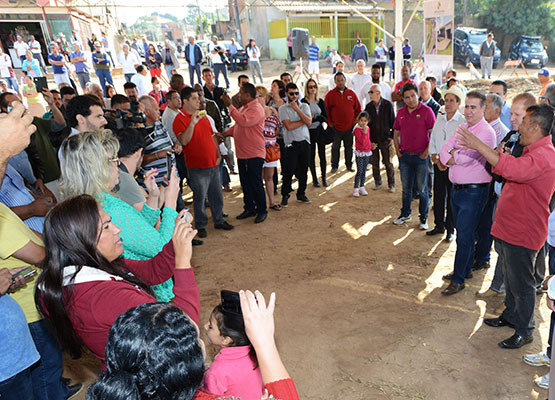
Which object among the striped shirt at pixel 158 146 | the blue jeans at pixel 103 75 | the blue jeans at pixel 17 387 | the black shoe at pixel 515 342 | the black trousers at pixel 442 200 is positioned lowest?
the black shoe at pixel 515 342

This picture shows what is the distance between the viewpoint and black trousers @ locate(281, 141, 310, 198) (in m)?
6.61

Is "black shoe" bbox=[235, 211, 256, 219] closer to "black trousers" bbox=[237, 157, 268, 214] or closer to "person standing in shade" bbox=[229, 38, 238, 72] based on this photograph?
"black trousers" bbox=[237, 157, 268, 214]

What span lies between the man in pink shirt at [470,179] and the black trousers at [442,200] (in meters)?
1.05

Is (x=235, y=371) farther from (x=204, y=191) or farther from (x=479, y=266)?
(x=204, y=191)

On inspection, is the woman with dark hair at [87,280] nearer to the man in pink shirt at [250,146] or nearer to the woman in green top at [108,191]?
the woman in green top at [108,191]

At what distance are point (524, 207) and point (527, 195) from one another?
0.32 feet

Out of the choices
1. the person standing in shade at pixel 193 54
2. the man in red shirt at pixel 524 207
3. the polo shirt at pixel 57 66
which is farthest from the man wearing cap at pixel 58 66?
the man in red shirt at pixel 524 207

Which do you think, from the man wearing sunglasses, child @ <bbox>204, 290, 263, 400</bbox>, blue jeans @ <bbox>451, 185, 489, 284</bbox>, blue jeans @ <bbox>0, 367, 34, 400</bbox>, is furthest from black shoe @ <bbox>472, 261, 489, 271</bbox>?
blue jeans @ <bbox>0, 367, 34, 400</bbox>

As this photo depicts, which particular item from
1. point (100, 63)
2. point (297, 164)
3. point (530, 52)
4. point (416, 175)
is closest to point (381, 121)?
point (416, 175)

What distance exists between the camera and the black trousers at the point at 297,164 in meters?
6.61

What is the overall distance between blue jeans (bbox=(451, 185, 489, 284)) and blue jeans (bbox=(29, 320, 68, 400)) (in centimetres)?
364

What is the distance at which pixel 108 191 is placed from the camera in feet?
8.33

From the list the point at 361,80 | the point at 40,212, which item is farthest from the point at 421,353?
the point at 361,80

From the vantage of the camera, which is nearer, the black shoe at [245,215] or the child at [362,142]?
the black shoe at [245,215]
